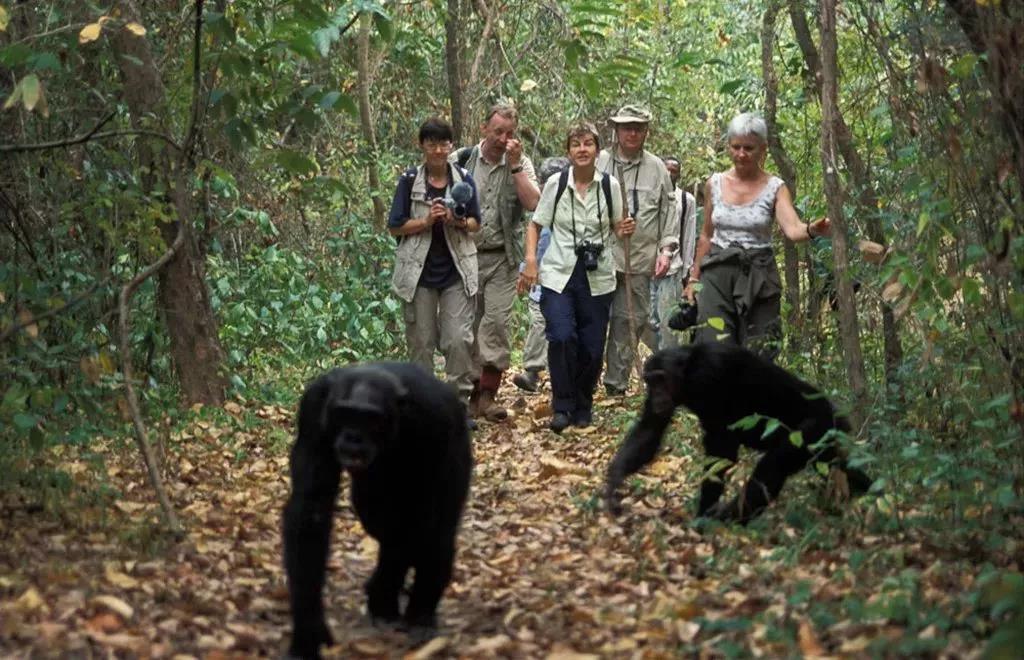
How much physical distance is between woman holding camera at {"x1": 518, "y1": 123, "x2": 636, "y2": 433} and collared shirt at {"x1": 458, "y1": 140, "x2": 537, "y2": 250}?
0.60m

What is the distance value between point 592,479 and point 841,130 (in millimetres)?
2794

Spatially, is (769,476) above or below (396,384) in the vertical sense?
below

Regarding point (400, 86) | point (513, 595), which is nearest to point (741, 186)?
point (513, 595)

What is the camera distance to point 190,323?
1034cm

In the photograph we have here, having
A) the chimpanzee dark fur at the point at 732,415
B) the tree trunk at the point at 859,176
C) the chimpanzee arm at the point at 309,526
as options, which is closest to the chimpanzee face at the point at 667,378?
the chimpanzee dark fur at the point at 732,415

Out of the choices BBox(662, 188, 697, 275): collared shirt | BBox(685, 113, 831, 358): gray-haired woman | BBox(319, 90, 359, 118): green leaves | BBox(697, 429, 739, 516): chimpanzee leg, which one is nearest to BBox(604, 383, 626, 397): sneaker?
BBox(662, 188, 697, 275): collared shirt

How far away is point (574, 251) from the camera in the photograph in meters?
10.8

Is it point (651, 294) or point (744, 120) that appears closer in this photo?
point (744, 120)

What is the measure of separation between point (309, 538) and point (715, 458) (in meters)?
2.96

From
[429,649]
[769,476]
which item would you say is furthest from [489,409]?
[429,649]

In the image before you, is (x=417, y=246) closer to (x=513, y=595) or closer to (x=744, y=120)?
(x=744, y=120)

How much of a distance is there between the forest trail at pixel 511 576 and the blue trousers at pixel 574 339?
5.91 feet

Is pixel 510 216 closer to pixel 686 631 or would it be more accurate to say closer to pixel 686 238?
pixel 686 238

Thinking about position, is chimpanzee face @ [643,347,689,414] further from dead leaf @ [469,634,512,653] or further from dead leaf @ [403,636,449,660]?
dead leaf @ [403,636,449,660]
